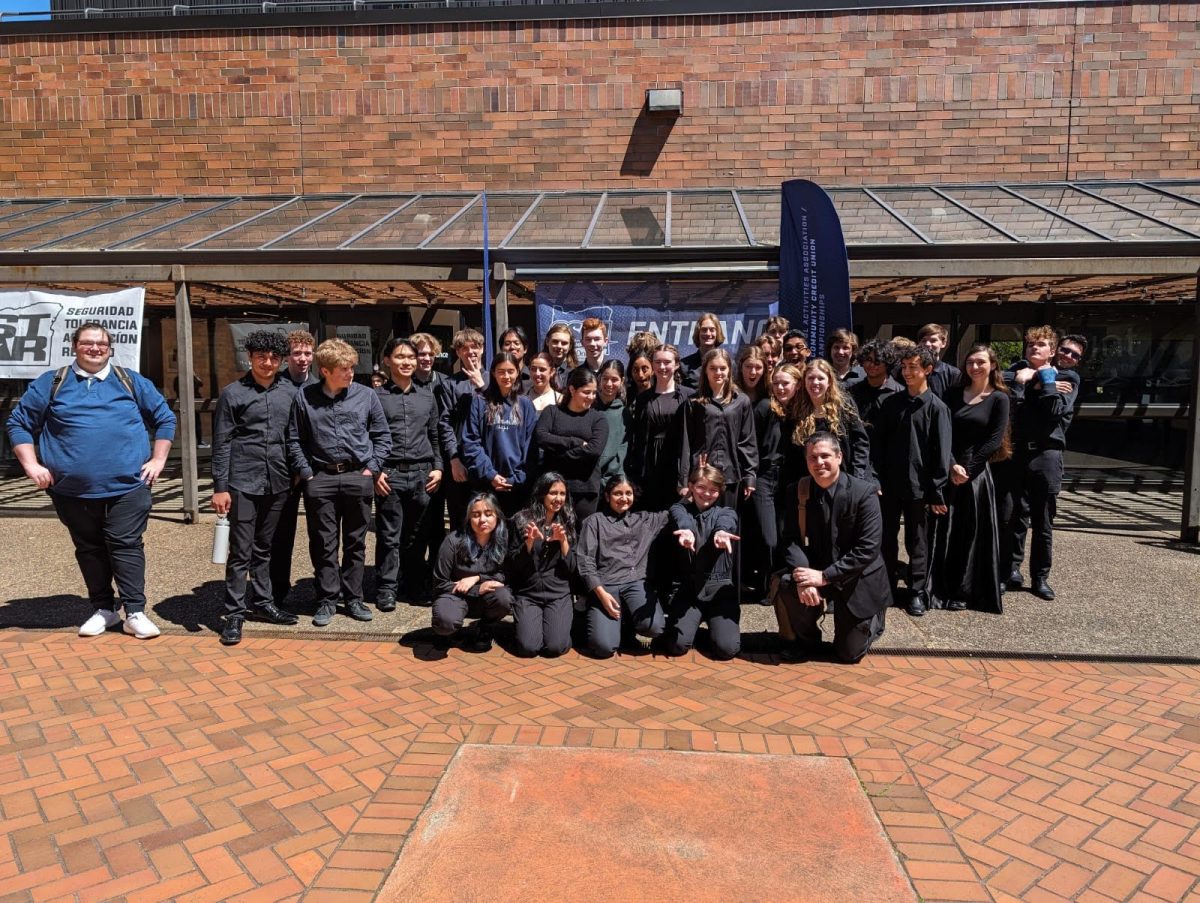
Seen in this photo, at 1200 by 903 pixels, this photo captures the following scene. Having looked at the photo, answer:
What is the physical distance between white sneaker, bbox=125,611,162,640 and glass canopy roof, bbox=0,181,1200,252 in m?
4.11

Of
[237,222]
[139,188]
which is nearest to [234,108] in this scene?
[139,188]

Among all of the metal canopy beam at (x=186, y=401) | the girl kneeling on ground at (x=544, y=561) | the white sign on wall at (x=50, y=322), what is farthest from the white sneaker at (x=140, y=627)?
the white sign on wall at (x=50, y=322)

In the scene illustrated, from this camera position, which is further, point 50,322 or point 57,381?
point 50,322

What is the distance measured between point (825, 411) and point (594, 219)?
15.5 feet

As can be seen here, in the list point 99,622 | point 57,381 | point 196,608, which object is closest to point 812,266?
point 196,608

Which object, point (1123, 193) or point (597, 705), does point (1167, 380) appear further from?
point (597, 705)

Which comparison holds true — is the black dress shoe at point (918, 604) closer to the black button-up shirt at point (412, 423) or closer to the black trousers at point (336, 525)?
the black button-up shirt at point (412, 423)

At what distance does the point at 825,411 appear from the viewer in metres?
5.08

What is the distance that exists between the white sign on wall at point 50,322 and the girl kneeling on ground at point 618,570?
552 cm

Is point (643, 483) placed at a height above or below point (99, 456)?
below

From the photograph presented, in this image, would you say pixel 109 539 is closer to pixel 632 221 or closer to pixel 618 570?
pixel 618 570

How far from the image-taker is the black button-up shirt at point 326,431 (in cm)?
494

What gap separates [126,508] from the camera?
191 inches

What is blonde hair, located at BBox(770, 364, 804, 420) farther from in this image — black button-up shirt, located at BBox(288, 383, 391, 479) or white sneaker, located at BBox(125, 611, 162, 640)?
white sneaker, located at BBox(125, 611, 162, 640)
